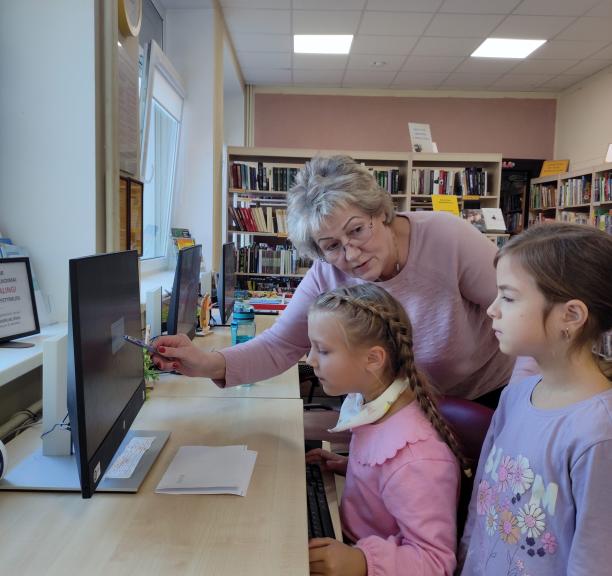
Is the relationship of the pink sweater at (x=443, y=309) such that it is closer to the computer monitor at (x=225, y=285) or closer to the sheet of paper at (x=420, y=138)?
the computer monitor at (x=225, y=285)

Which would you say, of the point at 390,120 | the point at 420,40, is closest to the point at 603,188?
the point at 420,40

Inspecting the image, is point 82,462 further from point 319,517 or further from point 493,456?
point 493,456

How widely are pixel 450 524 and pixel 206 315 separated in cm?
185

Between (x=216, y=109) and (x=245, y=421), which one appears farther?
(x=216, y=109)

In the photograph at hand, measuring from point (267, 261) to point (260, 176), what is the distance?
0.85 metres

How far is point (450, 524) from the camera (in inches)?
39.0

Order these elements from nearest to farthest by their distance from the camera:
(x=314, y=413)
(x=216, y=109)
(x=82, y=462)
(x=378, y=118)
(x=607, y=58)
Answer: (x=82, y=462)
(x=314, y=413)
(x=216, y=109)
(x=607, y=58)
(x=378, y=118)

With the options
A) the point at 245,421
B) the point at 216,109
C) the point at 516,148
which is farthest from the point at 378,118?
the point at 245,421

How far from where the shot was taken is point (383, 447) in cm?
108

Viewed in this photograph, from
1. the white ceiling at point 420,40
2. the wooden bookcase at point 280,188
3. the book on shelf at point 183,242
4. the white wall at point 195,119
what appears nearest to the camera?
the book on shelf at point 183,242

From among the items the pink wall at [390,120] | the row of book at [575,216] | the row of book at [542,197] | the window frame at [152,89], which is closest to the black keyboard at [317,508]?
the window frame at [152,89]

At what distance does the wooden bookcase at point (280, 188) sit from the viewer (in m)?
4.98

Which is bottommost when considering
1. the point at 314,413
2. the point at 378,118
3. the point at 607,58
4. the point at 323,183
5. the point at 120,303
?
the point at 314,413

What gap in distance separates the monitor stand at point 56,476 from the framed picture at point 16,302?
0.48m
